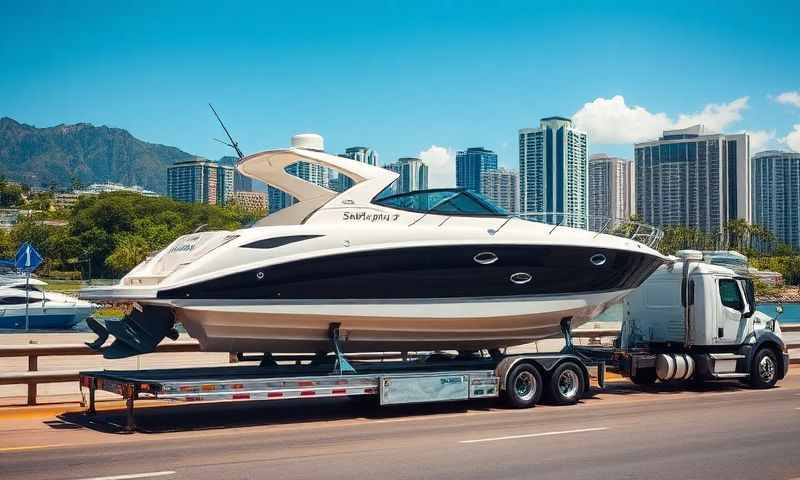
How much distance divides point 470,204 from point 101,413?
6.93 m

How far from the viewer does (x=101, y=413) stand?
1388 centimetres

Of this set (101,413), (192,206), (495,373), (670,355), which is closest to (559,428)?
(495,373)

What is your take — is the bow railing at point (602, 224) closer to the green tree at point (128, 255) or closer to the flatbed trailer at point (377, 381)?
the flatbed trailer at point (377, 381)

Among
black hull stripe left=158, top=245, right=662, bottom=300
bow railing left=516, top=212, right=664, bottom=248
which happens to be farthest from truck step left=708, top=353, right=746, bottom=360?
bow railing left=516, top=212, right=664, bottom=248

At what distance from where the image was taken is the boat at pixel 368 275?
13016 millimetres

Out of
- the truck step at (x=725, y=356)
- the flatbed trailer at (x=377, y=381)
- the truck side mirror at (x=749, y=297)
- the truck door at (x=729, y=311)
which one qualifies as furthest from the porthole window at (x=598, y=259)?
the truck side mirror at (x=749, y=297)

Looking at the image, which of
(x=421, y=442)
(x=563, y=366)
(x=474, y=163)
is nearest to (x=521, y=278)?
(x=563, y=366)

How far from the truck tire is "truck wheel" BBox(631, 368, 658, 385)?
1898 millimetres

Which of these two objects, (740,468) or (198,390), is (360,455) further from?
(740,468)

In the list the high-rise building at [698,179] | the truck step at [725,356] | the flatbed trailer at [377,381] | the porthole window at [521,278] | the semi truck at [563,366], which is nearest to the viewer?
the flatbed trailer at [377,381]

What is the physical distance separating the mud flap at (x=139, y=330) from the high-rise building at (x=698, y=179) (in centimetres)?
17037

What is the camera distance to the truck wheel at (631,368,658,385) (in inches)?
694

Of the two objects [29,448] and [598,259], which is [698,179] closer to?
[598,259]

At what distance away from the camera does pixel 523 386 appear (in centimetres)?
1495
